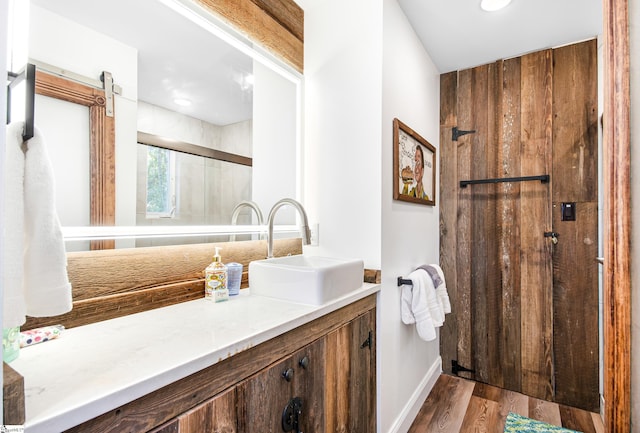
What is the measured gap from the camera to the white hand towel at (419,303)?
1742mm

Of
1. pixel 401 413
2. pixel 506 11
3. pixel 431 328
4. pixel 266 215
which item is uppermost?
pixel 506 11

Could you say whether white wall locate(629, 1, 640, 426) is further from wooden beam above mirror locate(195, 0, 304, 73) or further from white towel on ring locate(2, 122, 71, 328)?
wooden beam above mirror locate(195, 0, 304, 73)

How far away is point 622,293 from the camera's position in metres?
0.59

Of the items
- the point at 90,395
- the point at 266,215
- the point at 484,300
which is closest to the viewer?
the point at 90,395

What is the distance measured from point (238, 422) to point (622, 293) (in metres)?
0.88

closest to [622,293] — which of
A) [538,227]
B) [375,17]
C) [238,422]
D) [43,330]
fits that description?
[238,422]

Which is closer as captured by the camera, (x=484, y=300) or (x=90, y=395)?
(x=90, y=395)

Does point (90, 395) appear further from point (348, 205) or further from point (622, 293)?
point (348, 205)

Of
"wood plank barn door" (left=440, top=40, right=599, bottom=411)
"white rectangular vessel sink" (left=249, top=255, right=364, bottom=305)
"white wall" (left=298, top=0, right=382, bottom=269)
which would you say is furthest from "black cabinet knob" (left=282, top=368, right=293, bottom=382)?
"wood plank barn door" (left=440, top=40, right=599, bottom=411)

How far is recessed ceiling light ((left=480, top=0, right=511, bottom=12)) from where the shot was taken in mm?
1697

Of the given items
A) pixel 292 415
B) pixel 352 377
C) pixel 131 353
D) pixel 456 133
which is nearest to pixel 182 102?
pixel 131 353

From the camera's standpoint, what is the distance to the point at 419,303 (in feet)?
5.79

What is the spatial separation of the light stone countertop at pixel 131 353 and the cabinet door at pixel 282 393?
0.11 m

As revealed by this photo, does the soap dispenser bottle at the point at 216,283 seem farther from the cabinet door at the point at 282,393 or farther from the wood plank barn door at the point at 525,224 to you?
the wood plank barn door at the point at 525,224
